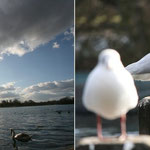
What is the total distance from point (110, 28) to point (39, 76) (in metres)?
3.78

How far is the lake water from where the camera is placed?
130 inches

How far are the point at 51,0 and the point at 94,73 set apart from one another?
1.76 meters

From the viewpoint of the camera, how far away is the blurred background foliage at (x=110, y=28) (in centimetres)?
671

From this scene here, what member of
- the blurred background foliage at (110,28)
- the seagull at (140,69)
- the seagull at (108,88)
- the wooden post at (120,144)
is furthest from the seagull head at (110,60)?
the blurred background foliage at (110,28)

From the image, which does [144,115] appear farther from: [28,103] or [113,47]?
[113,47]

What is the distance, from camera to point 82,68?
22.3ft

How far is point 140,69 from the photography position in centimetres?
256

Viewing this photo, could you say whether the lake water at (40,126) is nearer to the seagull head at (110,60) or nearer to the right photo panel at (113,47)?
the right photo panel at (113,47)

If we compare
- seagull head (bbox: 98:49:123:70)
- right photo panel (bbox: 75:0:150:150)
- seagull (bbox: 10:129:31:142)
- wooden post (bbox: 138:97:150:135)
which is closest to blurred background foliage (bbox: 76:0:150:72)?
right photo panel (bbox: 75:0:150:150)

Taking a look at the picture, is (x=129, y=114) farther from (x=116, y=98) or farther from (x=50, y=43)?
(x=116, y=98)

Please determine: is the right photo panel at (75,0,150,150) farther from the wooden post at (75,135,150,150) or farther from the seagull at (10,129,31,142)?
the wooden post at (75,135,150,150)

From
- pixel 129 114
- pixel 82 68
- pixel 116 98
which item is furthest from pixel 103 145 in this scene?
pixel 82 68

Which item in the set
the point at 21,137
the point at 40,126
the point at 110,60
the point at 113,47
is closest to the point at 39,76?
the point at 40,126

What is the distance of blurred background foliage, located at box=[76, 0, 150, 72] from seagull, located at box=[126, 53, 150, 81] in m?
3.85
